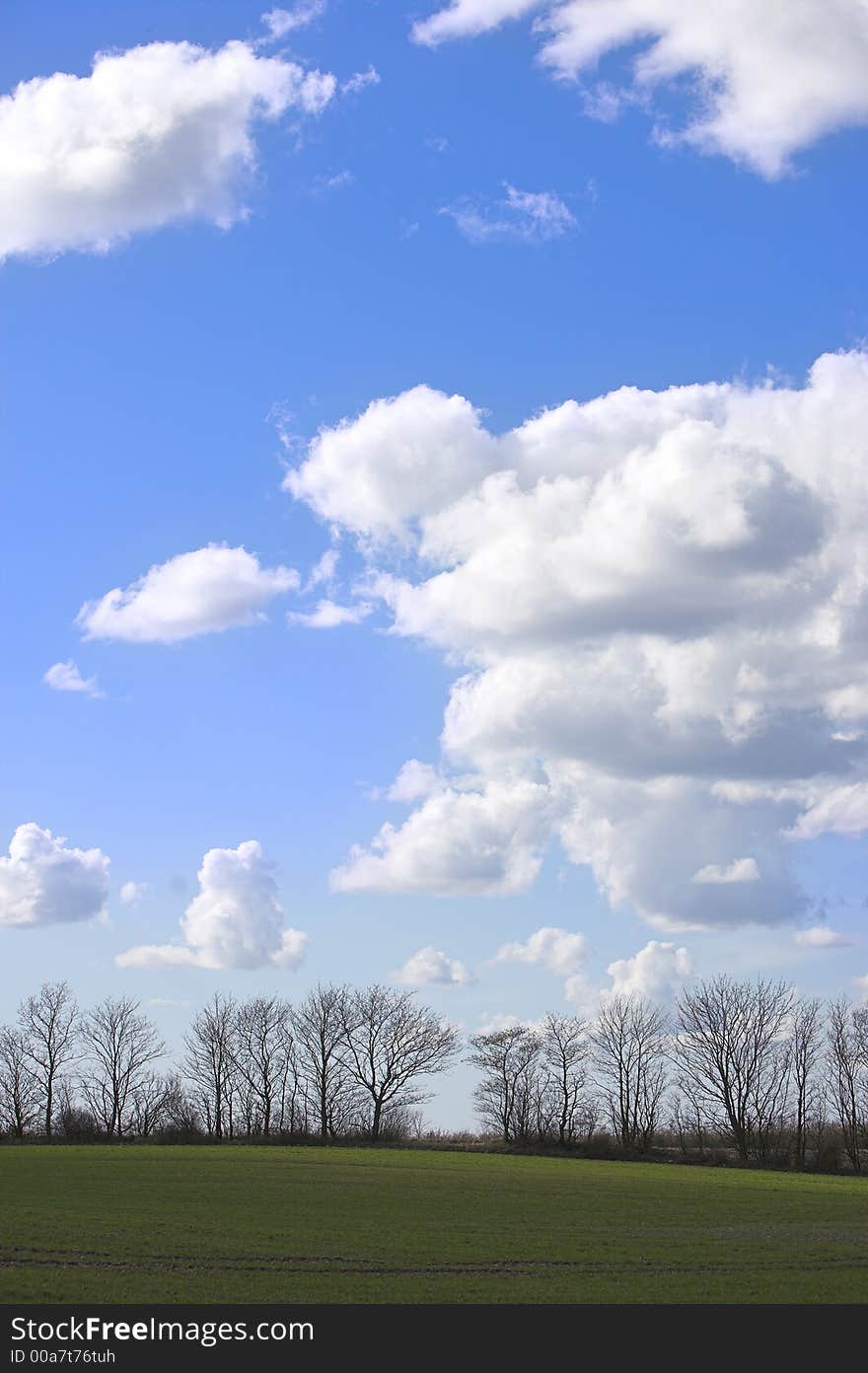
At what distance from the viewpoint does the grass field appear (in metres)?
26.0

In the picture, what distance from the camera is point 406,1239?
116 ft

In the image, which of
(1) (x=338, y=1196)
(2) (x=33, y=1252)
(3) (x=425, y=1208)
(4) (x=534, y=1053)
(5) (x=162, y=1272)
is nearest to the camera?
(5) (x=162, y=1272)

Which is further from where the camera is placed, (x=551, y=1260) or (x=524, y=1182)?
(x=524, y=1182)

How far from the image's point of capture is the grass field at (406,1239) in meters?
26.0

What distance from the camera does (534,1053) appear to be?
427ft

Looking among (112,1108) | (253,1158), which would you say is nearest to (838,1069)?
(253,1158)
